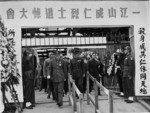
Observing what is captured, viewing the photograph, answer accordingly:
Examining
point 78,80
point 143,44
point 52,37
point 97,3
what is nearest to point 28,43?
point 52,37

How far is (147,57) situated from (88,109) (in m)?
2.25

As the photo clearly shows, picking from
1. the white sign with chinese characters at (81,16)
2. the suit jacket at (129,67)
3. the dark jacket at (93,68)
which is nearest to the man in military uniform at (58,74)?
the white sign with chinese characters at (81,16)

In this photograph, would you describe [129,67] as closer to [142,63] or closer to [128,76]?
[128,76]

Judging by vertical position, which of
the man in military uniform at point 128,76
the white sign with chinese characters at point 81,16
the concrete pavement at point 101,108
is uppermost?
the white sign with chinese characters at point 81,16

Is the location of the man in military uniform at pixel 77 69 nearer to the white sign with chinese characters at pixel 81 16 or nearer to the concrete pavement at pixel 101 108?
the concrete pavement at pixel 101 108

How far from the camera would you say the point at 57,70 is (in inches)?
385

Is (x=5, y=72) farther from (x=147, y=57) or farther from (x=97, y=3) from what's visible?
(x=147, y=57)

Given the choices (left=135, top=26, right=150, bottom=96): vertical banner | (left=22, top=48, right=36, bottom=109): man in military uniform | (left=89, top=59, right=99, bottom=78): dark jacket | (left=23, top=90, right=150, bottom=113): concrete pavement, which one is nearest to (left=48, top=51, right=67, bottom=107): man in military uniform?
(left=23, top=90, right=150, bottom=113): concrete pavement

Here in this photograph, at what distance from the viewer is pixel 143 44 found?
9.91 metres

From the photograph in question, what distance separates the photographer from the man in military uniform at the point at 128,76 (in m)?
9.98

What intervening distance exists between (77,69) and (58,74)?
1287 mm

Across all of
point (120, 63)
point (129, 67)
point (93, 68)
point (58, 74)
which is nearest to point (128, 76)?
point (129, 67)

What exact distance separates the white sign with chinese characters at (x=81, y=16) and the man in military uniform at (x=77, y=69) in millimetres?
1538

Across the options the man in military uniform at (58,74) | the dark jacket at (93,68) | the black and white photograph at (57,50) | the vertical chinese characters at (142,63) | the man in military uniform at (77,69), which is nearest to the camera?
the black and white photograph at (57,50)
